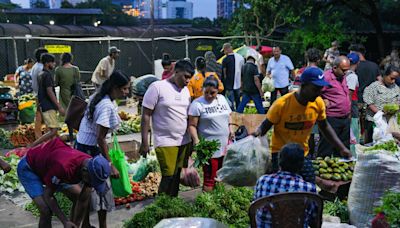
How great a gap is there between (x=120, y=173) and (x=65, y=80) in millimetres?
4593

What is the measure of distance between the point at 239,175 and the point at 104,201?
1433 mm

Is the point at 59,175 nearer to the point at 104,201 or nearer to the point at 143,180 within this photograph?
the point at 104,201

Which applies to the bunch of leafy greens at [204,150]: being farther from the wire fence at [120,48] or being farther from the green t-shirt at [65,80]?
the wire fence at [120,48]

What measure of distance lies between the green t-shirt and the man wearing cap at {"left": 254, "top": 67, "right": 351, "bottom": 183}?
5.80m

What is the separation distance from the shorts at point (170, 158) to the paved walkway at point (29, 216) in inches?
33.0

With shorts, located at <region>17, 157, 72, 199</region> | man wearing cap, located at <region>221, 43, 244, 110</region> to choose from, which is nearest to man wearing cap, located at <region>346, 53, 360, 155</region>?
man wearing cap, located at <region>221, 43, 244, 110</region>

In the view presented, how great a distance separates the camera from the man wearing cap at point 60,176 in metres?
4.21

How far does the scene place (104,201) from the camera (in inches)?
199

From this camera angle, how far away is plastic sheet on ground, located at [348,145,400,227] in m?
4.72

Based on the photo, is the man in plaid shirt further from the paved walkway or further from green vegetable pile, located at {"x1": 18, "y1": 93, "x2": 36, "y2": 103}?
green vegetable pile, located at {"x1": 18, "y1": 93, "x2": 36, "y2": 103}

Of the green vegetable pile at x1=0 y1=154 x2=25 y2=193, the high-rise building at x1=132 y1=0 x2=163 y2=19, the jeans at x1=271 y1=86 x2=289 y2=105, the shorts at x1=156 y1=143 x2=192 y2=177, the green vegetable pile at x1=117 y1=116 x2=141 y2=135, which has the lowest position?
the green vegetable pile at x1=0 y1=154 x2=25 y2=193

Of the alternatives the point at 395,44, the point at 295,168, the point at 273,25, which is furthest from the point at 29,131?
the point at 395,44

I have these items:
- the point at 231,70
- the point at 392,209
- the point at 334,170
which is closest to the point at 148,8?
the point at 231,70

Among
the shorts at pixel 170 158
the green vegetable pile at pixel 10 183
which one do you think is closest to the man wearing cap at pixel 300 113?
the shorts at pixel 170 158
